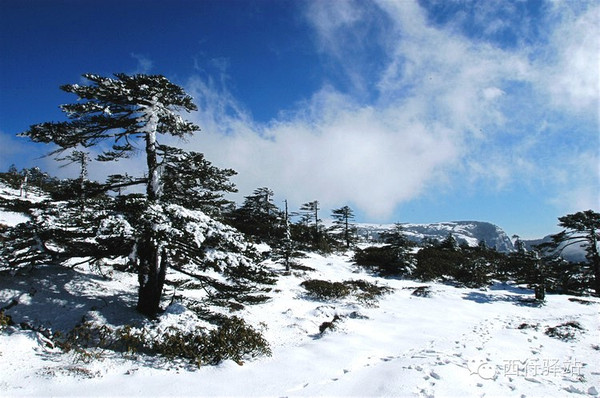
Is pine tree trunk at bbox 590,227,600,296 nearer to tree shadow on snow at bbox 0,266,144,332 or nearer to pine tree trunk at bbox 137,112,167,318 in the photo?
pine tree trunk at bbox 137,112,167,318

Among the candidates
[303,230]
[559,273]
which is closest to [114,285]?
[559,273]

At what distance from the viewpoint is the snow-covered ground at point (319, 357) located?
17.6 feet

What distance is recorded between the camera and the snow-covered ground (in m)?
5.38

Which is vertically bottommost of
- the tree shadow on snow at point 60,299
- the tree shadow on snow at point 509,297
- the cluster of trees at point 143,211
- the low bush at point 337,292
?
the tree shadow on snow at point 509,297

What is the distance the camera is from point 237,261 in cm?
843

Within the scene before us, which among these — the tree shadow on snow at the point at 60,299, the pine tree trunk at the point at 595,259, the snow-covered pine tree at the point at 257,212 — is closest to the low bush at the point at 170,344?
the tree shadow on snow at the point at 60,299

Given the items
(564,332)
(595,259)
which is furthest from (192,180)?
(595,259)

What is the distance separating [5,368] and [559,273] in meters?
29.5

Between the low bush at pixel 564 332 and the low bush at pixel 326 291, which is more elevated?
the low bush at pixel 326 291

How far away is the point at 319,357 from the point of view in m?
7.91

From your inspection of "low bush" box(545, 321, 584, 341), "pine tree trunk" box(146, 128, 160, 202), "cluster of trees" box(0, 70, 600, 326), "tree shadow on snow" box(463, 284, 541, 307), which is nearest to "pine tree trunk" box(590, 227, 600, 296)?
"tree shadow on snow" box(463, 284, 541, 307)

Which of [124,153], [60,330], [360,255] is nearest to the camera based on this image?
[60,330]

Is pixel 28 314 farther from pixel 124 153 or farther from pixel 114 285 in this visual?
pixel 124 153

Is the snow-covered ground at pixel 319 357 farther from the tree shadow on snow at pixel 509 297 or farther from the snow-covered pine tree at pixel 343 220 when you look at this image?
the snow-covered pine tree at pixel 343 220
